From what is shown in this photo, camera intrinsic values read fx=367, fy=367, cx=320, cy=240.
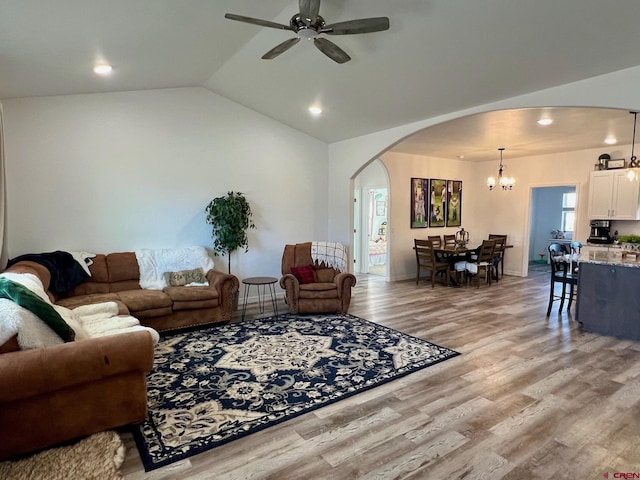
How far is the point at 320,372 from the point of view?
11.2 ft

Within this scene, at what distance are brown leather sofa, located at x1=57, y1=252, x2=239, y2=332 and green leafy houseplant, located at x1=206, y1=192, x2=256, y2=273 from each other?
63 centimetres

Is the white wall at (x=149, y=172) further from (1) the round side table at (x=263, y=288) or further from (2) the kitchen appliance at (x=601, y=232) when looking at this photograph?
(2) the kitchen appliance at (x=601, y=232)

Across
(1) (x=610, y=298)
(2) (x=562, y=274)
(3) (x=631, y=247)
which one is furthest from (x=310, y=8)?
(3) (x=631, y=247)

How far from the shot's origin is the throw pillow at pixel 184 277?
482 centimetres

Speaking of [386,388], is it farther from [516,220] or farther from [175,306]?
[516,220]

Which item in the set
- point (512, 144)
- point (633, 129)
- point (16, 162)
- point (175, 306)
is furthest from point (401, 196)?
point (16, 162)

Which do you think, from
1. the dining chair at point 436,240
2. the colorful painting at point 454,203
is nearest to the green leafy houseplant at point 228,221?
the dining chair at point 436,240

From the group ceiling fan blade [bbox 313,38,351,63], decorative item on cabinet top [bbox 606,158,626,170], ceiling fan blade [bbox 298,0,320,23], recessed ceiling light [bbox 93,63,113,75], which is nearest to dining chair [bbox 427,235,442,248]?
decorative item on cabinet top [bbox 606,158,626,170]

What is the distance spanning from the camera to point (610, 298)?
4.47m

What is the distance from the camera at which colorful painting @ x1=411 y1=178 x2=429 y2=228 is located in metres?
8.27

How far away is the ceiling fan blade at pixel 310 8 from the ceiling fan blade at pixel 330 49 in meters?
0.21

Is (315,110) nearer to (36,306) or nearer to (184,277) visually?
(184,277)

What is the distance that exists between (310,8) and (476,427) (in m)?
3.09

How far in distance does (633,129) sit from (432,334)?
4.52m
